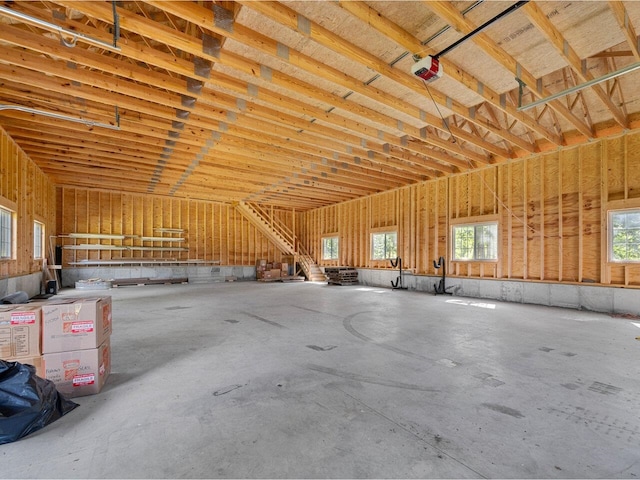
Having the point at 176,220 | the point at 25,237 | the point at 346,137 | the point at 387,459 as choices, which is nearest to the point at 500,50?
the point at 346,137

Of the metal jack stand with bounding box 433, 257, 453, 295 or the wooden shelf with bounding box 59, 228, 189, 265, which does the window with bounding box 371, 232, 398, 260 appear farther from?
the wooden shelf with bounding box 59, 228, 189, 265

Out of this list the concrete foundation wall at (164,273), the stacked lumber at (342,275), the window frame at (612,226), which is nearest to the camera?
the window frame at (612,226)

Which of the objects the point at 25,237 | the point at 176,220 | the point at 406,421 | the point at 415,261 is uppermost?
the point at 176,220

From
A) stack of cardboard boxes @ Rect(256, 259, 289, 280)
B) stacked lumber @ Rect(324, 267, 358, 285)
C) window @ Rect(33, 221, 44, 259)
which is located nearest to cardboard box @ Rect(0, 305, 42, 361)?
window @ Rect(33, 221, 44, 259)

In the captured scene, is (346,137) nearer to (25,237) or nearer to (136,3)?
(136,3)

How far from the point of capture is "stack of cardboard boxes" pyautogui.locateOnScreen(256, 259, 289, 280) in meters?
15.3

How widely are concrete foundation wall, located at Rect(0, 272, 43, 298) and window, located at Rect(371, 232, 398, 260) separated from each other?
38.5ft

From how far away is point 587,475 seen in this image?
1.85m

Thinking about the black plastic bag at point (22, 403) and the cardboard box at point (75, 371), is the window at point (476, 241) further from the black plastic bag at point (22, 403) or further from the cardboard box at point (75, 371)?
the black plastic bag at point (22, 403)

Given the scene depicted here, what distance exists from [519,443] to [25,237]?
11.6 meters

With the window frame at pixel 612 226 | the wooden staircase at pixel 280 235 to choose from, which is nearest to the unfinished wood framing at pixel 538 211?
the window frame at pixel 612 226

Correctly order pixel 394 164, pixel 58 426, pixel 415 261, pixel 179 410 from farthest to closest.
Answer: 1. pixel 415 261
2. pixel 394 164
3. pixel 179 410
4. pixel 58 426

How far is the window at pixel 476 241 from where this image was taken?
30.7ft

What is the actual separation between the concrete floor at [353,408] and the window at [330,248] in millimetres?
10794
